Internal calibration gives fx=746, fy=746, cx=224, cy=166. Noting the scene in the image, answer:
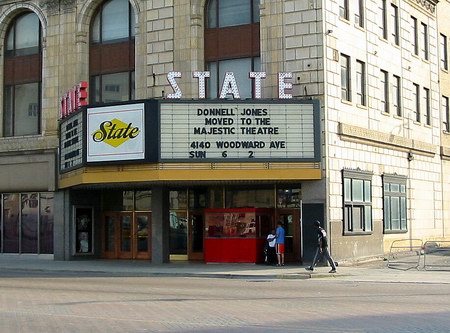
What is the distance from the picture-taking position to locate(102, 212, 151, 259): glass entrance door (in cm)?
3559

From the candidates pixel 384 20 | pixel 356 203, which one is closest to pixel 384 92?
pixel 384 20

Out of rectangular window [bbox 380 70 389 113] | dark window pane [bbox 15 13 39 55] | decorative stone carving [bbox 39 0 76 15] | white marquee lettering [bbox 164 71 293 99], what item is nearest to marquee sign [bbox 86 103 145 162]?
white marquee lettering [bbox 164 71 293 99]

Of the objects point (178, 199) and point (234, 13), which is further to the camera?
point (178, 199)

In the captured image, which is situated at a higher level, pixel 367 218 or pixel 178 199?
pixel 178 199

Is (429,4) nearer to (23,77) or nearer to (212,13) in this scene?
(212,13)

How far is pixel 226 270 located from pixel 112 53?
12950 millimetres

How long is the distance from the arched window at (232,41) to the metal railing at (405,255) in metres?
9.47

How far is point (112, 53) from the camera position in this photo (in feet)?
117

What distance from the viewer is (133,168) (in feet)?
99.2

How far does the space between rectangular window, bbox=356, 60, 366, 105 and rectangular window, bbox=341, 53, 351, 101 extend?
1164mm

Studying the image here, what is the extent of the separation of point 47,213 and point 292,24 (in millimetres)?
15707

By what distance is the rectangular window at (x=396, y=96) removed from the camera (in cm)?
3794

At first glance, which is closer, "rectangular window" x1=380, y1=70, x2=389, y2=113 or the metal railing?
the metal railing

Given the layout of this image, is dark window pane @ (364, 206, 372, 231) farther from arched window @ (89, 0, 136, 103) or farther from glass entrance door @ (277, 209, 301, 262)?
arched window @ (89, 0, 136, 103)
